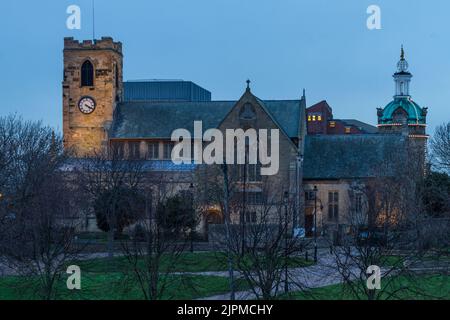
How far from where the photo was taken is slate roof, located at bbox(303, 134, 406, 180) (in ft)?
318

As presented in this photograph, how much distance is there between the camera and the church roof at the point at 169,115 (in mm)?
100125

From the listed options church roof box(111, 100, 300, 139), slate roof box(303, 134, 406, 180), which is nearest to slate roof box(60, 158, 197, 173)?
church roof box(111, 100, 300, 139)

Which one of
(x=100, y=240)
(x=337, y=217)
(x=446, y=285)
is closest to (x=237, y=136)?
(x=337, y=217)

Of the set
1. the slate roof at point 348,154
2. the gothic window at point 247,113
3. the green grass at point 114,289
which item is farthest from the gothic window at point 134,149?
the green grass at point 114,289

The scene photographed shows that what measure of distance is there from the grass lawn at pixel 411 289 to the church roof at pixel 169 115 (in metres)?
49.2

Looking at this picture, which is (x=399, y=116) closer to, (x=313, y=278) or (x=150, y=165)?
(x=150, y=165)

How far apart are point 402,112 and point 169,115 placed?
200 feet

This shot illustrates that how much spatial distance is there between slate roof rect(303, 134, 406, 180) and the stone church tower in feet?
71.1

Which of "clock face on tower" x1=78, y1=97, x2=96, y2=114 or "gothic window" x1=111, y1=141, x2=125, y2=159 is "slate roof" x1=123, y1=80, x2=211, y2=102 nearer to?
"clock face on tower" x1=78, y1=97, x2=96, y2=114

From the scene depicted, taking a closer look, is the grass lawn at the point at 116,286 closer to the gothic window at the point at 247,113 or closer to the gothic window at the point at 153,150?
the gothic window at the point at 247,113

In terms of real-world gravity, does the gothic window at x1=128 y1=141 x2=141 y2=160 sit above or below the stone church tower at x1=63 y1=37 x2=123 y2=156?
below
